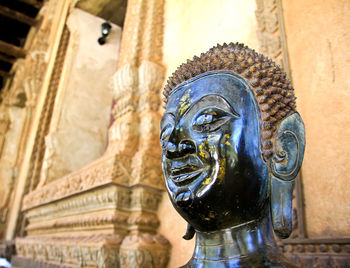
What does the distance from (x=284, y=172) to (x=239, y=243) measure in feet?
0.64

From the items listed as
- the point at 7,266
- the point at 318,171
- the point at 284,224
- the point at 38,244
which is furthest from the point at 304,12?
the point at 7,266

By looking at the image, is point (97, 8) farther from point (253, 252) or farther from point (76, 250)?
point (253, 252)

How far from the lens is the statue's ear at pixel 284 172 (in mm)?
708

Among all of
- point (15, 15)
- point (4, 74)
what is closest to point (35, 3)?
point (15, 15)

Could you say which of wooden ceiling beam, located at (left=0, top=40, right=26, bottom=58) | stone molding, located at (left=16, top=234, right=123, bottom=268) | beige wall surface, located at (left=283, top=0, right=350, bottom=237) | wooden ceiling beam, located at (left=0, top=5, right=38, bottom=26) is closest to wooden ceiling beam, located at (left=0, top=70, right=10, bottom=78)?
wooden ceiling beam, located at (left=0, top=40, right=26, bottom=58)

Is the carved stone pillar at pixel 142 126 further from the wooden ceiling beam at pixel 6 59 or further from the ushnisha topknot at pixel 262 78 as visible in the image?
the wooden ceiling beam at pixel 6 59

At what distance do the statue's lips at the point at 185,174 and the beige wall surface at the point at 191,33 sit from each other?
0.74 m

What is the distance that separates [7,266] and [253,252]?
105 inches

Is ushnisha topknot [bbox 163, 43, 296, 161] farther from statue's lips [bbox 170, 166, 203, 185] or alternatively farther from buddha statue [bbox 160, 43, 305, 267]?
statue's lips [bbox 170, 166, 203, 185]

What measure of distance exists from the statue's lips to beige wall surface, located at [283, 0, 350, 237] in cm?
55

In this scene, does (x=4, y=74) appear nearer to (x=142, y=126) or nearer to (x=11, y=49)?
(x=11, y=49)

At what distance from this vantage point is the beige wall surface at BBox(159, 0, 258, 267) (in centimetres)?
143

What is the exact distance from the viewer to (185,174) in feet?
2.37

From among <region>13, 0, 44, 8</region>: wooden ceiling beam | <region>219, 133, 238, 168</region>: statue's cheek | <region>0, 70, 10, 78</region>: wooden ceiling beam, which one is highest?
<region>13, 0, 44, 8</region>: wooden ceiling beam
